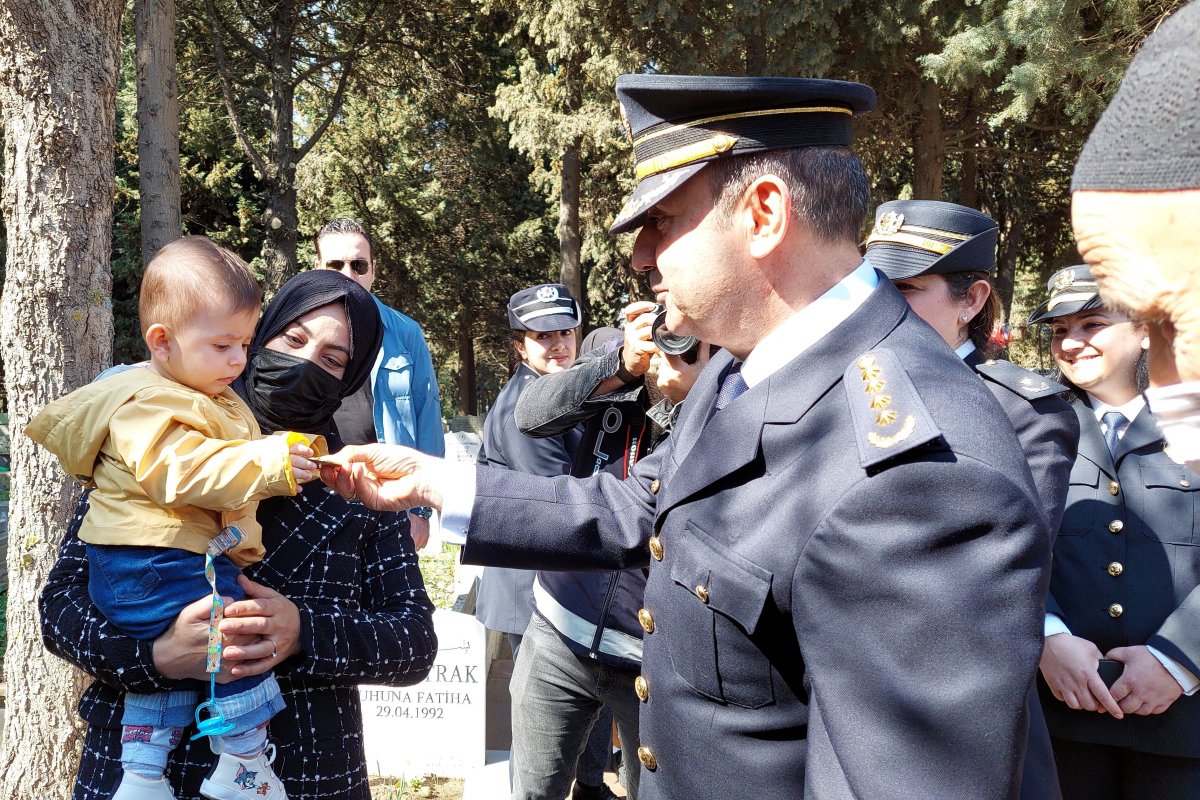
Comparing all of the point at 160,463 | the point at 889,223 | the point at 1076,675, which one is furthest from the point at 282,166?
the point at 1076,675

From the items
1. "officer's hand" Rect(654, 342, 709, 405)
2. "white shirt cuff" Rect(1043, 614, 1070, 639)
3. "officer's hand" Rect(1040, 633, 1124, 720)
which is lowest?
"officer's hand" Rect(1040, 633, 1124, 720)

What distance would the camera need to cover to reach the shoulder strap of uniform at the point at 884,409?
4.35ft

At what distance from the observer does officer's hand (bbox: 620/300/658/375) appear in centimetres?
300

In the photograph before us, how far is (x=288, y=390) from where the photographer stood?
252 centimetres

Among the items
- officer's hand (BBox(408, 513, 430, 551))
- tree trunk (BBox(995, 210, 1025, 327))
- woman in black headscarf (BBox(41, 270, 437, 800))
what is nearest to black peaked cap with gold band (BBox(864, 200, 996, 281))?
woman in black headscarf (BBox(41, 270, 437, 800))

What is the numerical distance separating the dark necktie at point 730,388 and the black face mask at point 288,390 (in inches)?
44.2

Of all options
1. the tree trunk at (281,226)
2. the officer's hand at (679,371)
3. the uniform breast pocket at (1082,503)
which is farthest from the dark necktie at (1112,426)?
the tree trunk at (281,226)

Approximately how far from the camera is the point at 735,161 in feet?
5.58

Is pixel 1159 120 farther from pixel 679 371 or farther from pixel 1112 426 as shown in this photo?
pixel 1112 426

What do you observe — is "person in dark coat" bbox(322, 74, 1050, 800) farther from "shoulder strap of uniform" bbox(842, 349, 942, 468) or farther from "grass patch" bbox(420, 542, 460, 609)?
"grass patch" bbox(420, 542, 460, 609)

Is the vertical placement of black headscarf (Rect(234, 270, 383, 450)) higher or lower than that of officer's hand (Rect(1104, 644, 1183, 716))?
higher

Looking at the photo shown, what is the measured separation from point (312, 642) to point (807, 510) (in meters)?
1.27

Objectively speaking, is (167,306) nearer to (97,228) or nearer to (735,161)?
(735,161)

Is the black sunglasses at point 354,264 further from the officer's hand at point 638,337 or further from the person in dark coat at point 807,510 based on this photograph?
the person in dark coat at point 807,510
